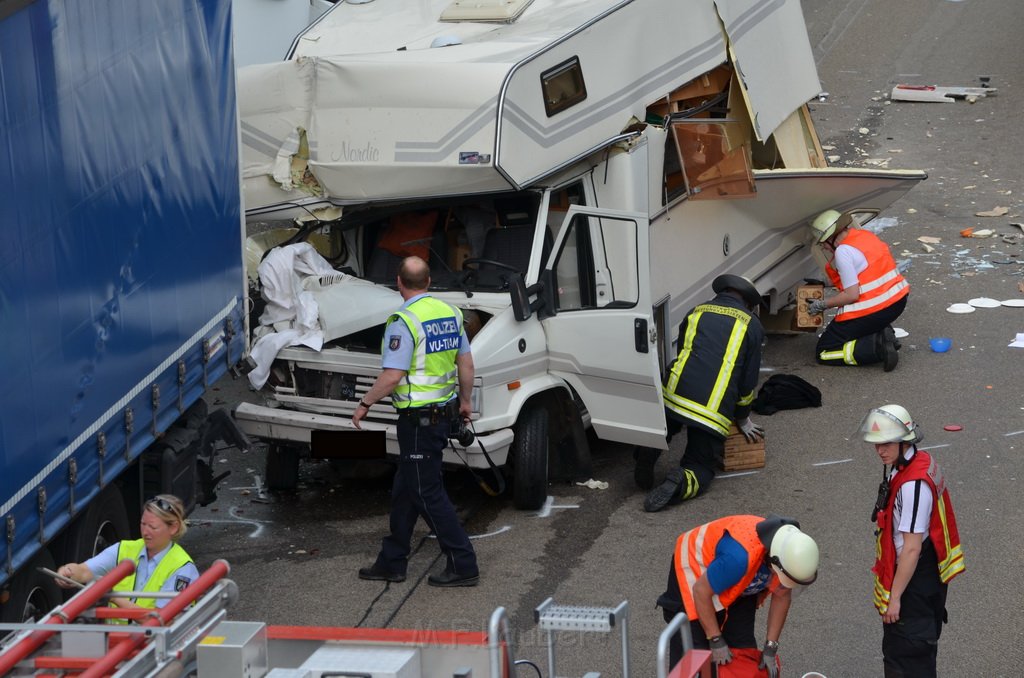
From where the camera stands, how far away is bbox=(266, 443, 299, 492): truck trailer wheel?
9.08 m

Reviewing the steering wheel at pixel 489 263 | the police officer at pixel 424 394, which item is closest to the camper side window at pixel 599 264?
the steering wheel at pixel 489 263

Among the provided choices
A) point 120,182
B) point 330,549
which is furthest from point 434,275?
point 120,182

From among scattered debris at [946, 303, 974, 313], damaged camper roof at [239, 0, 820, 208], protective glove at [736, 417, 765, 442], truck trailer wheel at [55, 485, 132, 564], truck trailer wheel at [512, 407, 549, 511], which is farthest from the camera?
scattered debris at [946, 303, 974, 313]

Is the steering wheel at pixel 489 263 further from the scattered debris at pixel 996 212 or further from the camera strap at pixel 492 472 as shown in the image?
the scattered debris at pixel 996 212

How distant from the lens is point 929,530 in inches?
229

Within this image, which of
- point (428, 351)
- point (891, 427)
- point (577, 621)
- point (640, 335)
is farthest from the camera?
point (640, 335)

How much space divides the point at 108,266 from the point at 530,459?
306 centimetres

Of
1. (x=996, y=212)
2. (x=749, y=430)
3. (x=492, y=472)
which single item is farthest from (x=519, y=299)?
(x=996, y=212)

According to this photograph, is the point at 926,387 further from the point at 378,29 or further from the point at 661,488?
the point at 378,29

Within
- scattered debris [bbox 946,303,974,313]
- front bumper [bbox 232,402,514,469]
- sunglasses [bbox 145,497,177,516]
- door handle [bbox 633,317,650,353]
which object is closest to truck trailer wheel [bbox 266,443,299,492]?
front bumper [bbox 232,402,514,469]

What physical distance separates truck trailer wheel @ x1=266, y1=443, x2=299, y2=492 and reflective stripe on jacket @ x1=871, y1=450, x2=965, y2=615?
168 inches

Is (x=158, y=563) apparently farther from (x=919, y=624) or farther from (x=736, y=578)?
(x=919, y=624)

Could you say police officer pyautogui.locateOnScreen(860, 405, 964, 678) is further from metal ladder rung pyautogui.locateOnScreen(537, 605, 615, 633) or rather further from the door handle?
the door handle

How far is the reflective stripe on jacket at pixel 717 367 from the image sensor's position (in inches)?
348
